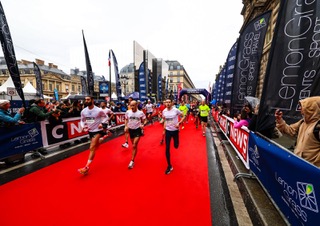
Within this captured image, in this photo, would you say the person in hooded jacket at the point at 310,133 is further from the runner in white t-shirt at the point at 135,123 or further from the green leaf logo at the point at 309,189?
the runner in white t-shirt at the point at 135,123

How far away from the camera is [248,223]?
229cm

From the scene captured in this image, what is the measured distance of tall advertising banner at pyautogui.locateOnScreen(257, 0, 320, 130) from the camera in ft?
9.34

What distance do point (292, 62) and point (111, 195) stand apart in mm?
4338

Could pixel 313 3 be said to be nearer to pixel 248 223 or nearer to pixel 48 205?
pixel 248 223

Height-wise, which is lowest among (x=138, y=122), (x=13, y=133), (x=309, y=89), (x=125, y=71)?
(x=13, y=133)

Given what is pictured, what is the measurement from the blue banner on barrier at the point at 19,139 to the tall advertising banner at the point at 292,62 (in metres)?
6.58

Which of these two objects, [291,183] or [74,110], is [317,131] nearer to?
[291,183]

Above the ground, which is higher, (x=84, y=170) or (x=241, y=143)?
(x=241, y=143)

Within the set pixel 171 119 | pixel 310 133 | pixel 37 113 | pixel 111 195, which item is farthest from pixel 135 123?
pixel 310 133

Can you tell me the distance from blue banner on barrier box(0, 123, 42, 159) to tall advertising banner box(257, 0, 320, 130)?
21.6 feet

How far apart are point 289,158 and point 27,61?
71.5 meters

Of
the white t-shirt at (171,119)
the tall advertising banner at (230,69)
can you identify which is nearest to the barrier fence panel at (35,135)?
the white t-shirt at (171,119)

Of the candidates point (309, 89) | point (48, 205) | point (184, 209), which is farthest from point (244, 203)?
point (48, 205)

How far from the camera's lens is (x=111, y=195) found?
9.92 feet
